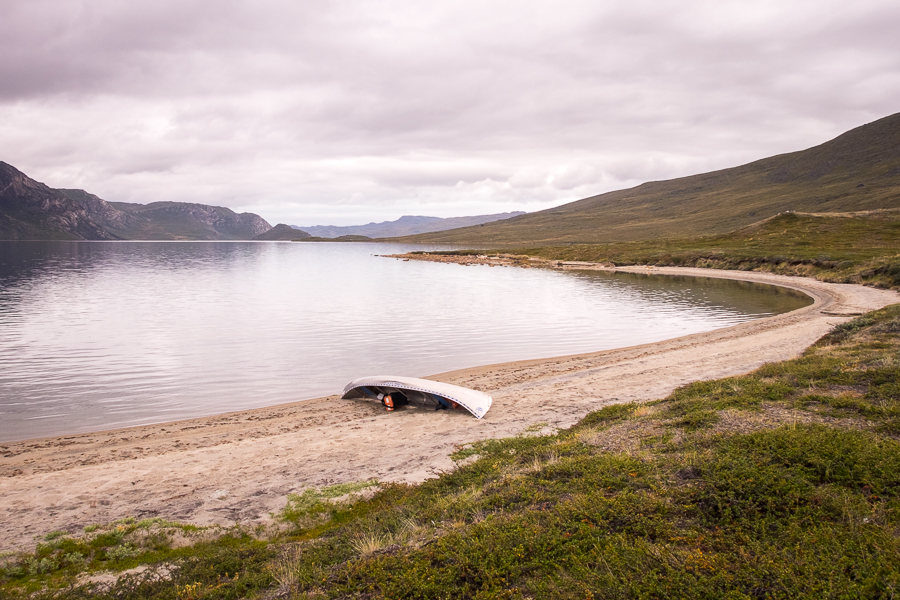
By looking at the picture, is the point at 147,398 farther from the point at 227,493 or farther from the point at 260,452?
the point at 227,493

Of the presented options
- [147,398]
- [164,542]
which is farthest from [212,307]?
[164,542]

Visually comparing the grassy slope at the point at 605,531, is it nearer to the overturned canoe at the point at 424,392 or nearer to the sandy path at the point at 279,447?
the sandy path at the point at 279,447

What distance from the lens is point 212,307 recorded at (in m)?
45.8

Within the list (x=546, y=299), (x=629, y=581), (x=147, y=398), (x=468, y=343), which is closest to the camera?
(x=629, y=581)

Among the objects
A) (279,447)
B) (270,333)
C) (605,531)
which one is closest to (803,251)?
(270,333)

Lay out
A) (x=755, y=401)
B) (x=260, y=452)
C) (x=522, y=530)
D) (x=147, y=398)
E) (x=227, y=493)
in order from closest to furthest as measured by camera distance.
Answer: (x=522, y=530)
(x=227, y=493)
(x=755, y=401)
(x=260, y=452)
(x=147, y=398)

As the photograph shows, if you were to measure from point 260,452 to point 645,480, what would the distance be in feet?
33.3

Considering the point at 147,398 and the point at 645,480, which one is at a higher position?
the point at 645,480

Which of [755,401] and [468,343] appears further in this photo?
[468,343]

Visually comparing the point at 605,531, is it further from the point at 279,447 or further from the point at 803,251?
the point at 803,251

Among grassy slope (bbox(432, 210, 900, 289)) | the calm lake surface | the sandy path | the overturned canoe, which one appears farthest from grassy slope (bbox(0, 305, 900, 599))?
grassy slope (bbox(432, 210, 900, 289))

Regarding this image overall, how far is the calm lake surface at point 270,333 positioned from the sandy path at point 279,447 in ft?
9.73

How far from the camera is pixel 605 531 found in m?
6.68

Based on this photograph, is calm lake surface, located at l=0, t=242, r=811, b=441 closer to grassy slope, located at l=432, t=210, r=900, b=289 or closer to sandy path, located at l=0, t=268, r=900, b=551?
sandy path, located at l=0, t=268, r=900, b=551
